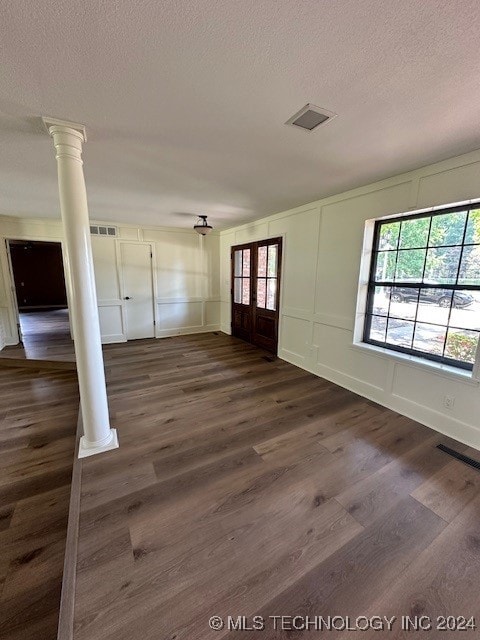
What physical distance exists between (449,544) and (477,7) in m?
2.46

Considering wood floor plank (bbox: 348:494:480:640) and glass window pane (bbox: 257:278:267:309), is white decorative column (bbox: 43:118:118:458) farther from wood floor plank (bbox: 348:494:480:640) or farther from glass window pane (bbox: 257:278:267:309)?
glass window pane (bbox: 257:278:267:309)

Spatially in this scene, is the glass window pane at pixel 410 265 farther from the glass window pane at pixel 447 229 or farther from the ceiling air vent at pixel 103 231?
the ceiling air vent at pixel 103 231

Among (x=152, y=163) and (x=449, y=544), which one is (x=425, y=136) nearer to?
(x=152, y=163)

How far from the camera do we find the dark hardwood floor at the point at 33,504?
3.93 ft

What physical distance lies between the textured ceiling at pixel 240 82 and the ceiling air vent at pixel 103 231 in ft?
8.05

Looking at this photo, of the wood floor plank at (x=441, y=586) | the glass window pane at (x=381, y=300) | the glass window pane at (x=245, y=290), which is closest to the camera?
the wood floor plank at (x=441, y=586)

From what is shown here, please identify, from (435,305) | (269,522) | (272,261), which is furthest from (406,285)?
(269,522)

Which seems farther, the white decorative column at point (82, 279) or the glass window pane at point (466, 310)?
the glass window pane at point (466, 310)

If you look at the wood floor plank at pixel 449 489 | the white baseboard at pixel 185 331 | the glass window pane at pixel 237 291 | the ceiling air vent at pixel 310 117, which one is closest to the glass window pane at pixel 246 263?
the glass window pane at pixel 237 291

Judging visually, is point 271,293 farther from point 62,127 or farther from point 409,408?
point 62,127

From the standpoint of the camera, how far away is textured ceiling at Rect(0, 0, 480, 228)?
100 centimetres

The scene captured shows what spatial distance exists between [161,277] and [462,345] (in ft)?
16.9

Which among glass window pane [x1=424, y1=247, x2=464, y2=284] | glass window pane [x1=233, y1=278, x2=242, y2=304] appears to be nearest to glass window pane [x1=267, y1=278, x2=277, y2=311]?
glass window pane [x1=233, y1=278, x2=242, y2=304]

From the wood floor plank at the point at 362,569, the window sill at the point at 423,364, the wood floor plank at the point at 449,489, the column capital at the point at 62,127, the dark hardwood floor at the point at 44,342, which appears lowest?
the wood floor plank at the point at 449,489
